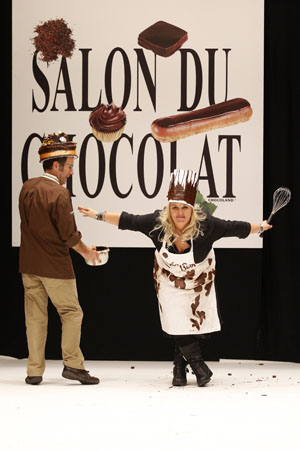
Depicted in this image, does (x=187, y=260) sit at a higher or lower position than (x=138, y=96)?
lower

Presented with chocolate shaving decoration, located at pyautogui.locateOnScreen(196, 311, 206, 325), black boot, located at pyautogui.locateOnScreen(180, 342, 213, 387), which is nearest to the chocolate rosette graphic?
chocolate shaving decoration, located at pyautogui.locateOnScreen(196, 311, 206, 325)

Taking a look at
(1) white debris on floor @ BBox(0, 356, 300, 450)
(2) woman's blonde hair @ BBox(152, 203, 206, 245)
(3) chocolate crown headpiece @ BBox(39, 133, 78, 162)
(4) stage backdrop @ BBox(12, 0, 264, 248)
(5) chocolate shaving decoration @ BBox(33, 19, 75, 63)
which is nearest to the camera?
(1) white debris on floor @ BBox(0, 356, 300, 450)

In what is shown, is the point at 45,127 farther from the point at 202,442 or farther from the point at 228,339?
the point at 202,442

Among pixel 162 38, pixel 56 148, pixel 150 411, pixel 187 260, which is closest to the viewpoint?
pixel 150 411

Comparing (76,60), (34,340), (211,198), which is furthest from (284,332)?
(76,60)

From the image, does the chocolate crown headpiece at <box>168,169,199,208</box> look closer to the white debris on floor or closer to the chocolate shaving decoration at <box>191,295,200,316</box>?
the chocolate shaving decoration at <box>191,295,200,316</box>

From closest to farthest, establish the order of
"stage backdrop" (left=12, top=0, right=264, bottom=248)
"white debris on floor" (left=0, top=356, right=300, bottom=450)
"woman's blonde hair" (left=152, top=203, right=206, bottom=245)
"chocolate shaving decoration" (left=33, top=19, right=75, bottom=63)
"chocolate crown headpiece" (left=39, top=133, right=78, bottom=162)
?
"white debris on floor" (left=0, top=356, right=300, bottom=450), "woman's blonde hair" (left=152, top=203, right=206, bottom=245), "chocolate crown headpiece" (left=39, top=133, right=78, bottom=162), "stage backdrop" (left=12, top=0, right=264, bottom=248), "chocolate shaving decoration" (left=33, top=19, right=75, bottom=63)

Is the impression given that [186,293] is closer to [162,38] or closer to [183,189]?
[183,189]

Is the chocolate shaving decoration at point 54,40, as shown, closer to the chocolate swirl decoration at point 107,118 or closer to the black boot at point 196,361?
the chocolate swirl decoration at point 107,118

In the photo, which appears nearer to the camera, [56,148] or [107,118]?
[56,148]

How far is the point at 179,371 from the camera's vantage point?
504cm

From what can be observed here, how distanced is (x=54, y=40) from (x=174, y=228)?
190 cm

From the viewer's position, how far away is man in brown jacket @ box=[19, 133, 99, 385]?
4926 millimetres

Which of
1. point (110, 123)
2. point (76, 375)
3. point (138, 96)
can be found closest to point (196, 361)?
point (76, 375)
